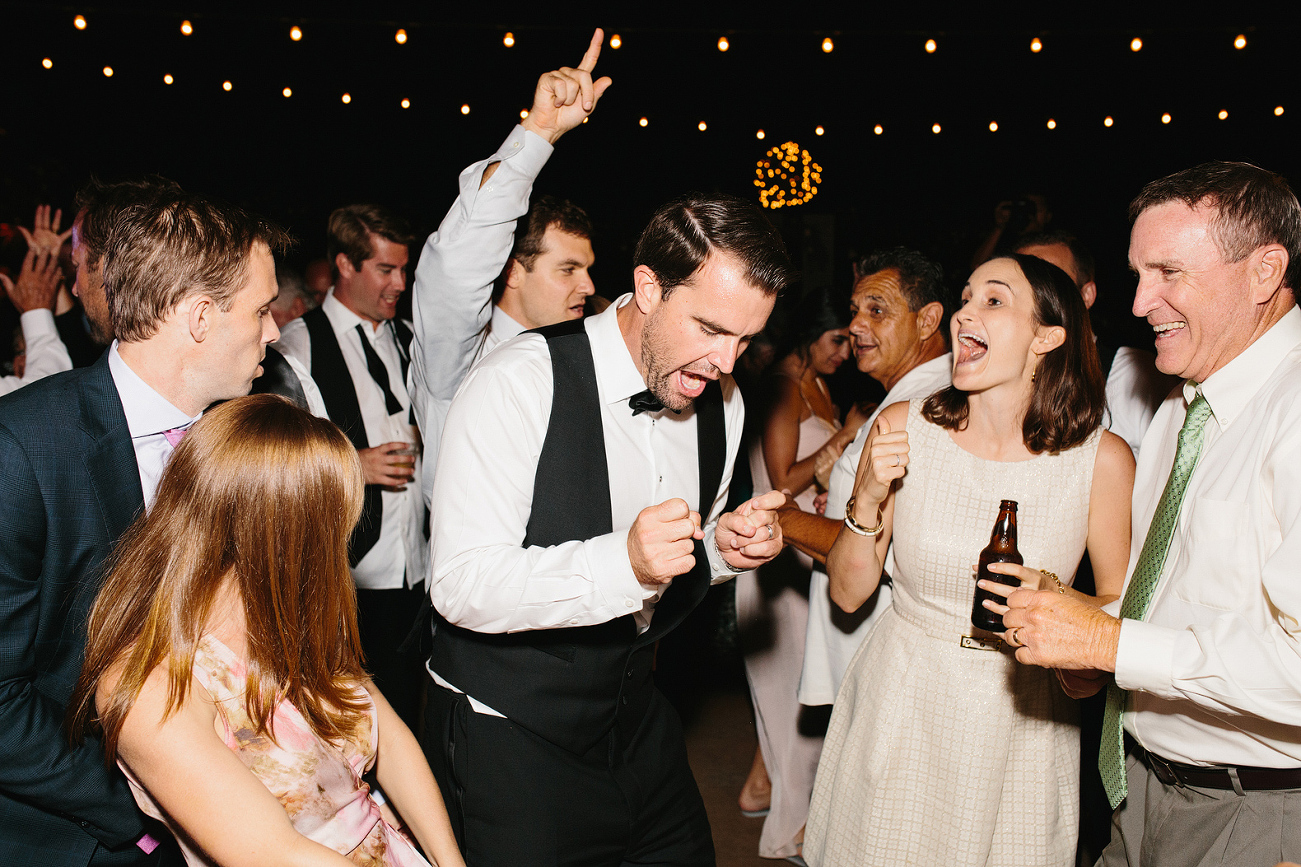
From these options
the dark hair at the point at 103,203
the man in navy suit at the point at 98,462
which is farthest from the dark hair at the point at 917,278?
the dark hair at the point at 103,203

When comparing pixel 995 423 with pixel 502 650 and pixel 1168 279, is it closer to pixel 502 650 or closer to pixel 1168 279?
pixel 1168 279

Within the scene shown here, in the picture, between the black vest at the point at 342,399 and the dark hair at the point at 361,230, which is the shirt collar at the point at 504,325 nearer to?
the black vest at the point at 342,399

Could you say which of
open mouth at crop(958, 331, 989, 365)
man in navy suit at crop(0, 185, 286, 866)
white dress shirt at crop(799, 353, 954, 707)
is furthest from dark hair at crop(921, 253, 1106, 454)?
man in navy suit at crop(0, 185, 286, 866)

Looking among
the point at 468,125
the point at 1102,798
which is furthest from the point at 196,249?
the point at 468,125

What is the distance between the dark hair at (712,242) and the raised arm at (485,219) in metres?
0.57

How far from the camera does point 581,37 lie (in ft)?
23.6

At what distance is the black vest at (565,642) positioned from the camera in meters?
1.66

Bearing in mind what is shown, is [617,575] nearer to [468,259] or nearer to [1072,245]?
[468,259]

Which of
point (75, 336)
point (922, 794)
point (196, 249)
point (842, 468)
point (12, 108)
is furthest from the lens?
point (12, 108)

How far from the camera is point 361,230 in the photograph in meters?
3.34

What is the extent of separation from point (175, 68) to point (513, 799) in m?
7.76

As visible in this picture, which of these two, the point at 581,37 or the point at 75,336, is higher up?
the point at 581,37

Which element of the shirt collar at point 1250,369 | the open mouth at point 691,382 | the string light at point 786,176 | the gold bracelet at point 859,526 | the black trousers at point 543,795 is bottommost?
the black trousers at point 543,795

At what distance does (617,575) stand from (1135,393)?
2.14 m
